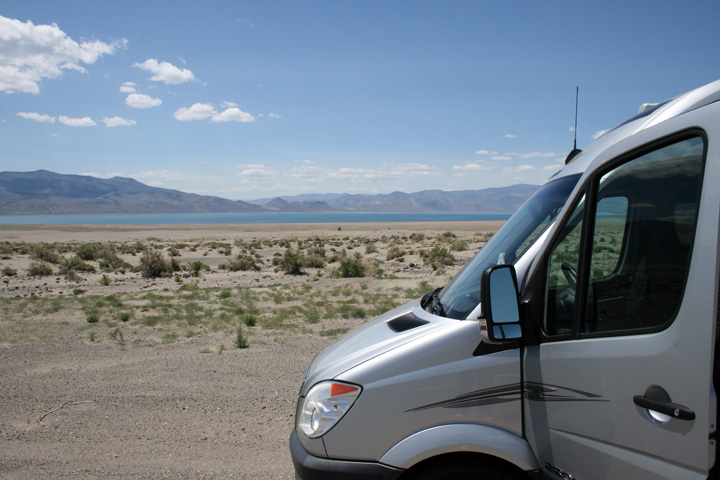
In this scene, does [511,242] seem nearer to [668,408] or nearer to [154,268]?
[668,408]

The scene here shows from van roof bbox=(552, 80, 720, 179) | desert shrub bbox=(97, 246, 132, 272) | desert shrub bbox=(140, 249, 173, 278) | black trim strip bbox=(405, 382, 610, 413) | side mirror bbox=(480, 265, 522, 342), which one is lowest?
desert shrub bbox=(97, 246, 132, 272)

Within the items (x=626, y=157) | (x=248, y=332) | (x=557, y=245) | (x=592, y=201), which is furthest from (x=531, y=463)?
(x=248, y=332)

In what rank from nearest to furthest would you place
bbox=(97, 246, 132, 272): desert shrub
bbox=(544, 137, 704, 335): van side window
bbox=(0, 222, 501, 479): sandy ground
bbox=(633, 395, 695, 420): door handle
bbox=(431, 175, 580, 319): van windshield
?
1. bbox=(633, 395, 695, 420): door handle
2. bbox=(544, 137, 704, 335): van side window
3. bbox=(431, 175, 580, 319): van windshield
4. bbox=(0, 222, 501, 479): sandy ground
5. bbox=(97, 246, 132, 272): desert shrub

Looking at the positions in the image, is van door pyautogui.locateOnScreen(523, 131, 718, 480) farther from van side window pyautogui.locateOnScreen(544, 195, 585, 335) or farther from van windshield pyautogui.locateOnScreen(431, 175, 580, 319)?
van windshield pyautogui.locateOnScreen(431, 175, 580, 319)

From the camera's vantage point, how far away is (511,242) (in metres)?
2.86

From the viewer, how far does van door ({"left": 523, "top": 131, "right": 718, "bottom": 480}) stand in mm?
1801

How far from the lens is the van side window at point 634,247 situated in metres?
1.94

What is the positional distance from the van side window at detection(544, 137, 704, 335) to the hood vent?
0.69 meters

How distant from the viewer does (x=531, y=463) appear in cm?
224

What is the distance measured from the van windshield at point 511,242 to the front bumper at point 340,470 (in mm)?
826

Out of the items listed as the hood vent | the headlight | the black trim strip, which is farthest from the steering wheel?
the headlight

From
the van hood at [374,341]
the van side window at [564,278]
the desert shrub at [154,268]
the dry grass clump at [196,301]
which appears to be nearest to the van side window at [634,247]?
the van side window at [564,278]

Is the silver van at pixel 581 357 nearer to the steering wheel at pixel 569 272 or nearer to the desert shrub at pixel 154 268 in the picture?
the steering wheel at pixel 569 272

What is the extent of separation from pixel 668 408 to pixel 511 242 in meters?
1.23
